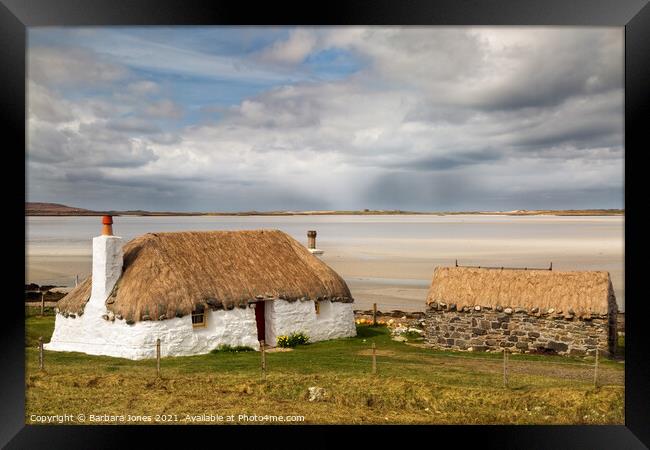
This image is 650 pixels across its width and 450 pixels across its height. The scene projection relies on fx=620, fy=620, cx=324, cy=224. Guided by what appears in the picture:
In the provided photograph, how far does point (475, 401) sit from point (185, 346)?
6527 mm

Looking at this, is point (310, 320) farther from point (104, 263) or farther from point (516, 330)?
point (104, 263)

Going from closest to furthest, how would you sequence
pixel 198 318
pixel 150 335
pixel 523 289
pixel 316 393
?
1. pixel 316 393
2. pixel 150 335
3. pixel 198 318
4. pixel 523 289

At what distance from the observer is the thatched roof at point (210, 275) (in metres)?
13.7

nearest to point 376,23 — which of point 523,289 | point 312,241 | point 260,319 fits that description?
point 523,289

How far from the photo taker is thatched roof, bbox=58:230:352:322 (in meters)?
13.7

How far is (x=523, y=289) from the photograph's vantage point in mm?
14625

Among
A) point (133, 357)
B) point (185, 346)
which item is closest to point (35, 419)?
point (133, 357)

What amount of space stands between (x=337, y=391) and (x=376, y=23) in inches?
240

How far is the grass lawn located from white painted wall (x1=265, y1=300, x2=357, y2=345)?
2.44 m

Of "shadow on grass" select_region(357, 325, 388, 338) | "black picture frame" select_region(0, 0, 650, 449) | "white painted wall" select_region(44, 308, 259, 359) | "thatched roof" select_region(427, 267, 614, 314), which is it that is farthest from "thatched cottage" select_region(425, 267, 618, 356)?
"black picture frame" select_region(0, 0, 650, 449)

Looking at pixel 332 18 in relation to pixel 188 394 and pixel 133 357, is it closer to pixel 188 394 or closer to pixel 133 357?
pixel 188 394

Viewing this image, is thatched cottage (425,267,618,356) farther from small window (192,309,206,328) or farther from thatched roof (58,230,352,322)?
small window (192,309,206,328)

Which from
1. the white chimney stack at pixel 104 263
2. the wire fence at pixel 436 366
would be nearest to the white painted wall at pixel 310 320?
the wire fence at pixel 436 366

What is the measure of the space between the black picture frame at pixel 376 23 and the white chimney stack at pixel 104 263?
182 inches
